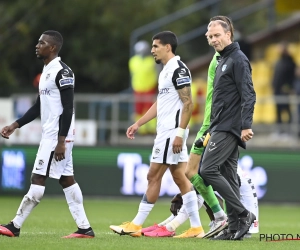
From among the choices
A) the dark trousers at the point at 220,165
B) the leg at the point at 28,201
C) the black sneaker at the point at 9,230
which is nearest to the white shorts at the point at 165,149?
the dark trousers at the point at 220,165

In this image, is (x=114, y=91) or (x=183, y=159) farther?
(x=114, y=91)

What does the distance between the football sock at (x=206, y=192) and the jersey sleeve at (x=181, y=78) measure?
44.5 inches

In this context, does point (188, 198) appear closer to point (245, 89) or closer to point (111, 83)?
point (245, 89)

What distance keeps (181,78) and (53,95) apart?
1595 millimetres

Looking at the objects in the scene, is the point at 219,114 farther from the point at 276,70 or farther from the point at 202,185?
the point at 276,70

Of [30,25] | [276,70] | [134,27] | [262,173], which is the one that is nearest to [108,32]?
[134,27]

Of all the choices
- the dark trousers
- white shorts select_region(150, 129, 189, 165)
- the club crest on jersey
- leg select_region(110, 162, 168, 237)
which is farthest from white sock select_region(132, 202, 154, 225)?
the club crest on jersey

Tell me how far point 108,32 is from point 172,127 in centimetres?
2753

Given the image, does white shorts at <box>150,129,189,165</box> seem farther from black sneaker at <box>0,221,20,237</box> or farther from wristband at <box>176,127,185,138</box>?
black sneaker at <box>0,221,20,237</box>

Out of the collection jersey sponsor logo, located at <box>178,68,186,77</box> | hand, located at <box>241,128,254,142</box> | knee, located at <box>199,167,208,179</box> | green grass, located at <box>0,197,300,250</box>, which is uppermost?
jersey sponsor logo, located at <box>178,68,186,77</box>

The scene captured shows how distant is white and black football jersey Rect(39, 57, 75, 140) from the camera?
11.3 metres

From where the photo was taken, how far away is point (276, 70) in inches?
934

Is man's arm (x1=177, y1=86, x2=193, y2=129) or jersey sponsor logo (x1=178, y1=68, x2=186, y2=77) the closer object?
man's arm (x1=177, y1=86, x2=193, y2=129)

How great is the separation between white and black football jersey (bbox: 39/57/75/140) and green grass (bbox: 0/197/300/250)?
1.28 metres
